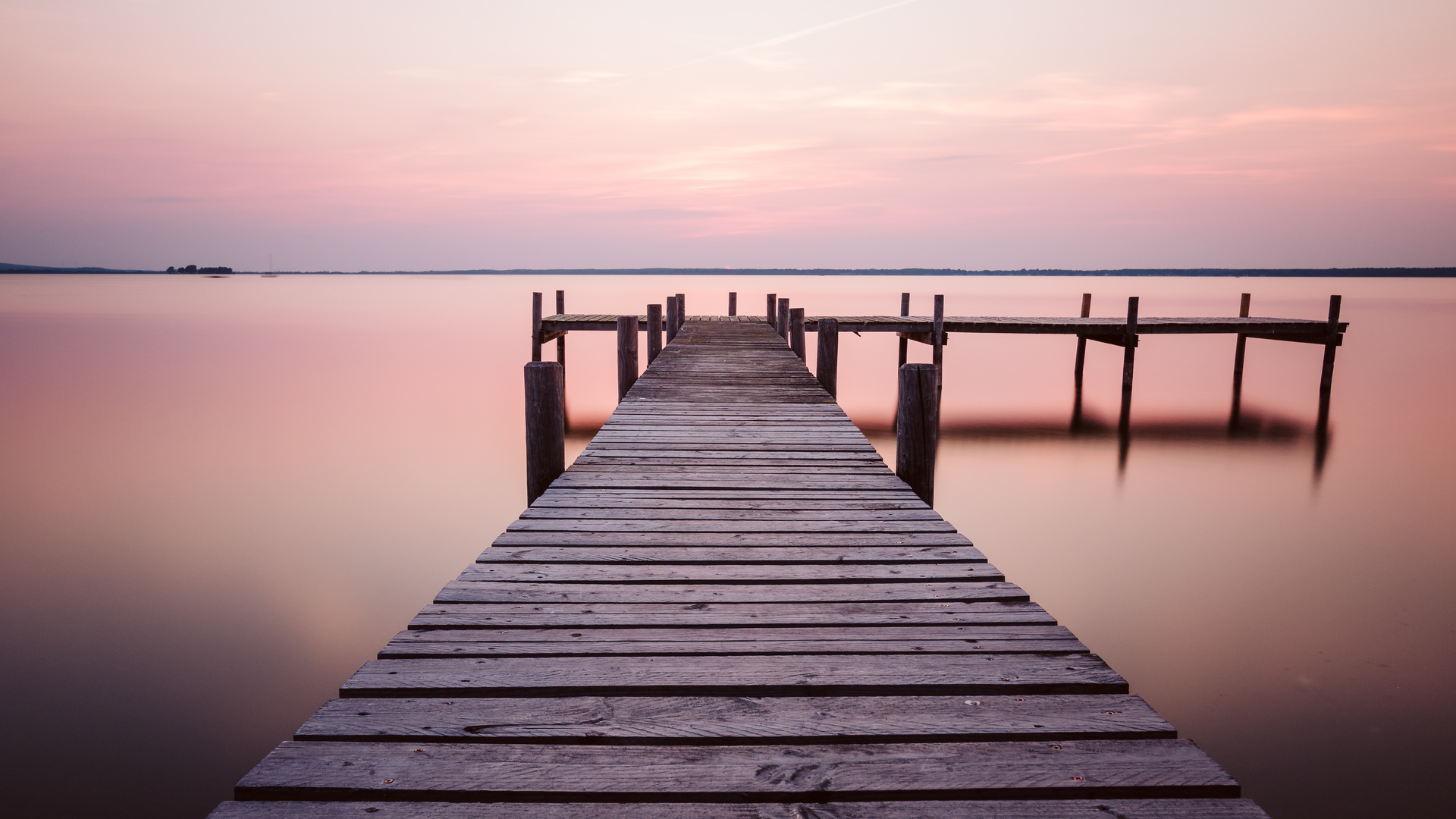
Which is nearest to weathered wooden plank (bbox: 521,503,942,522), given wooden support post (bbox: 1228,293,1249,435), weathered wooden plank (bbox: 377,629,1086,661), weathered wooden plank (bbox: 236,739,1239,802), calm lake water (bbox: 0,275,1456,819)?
weathered wooden plank (bbox: 377,629,1086,661)

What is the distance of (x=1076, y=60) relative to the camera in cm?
2247

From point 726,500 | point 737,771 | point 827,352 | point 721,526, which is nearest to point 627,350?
point 827,352

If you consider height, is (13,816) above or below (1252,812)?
below

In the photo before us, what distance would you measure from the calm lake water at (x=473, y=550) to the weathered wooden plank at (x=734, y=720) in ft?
9.95

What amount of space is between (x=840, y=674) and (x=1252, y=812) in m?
1.00

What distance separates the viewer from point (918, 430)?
4.84 m

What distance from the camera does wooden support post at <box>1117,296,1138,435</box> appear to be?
15.5 metres

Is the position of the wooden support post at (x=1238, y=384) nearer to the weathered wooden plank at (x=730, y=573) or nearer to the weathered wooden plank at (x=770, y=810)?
the weathered wooden plank at (x=730, y=573)

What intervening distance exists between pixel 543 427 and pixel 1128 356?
619 inches

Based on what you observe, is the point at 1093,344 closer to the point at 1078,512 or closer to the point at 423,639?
the point at 1078,512

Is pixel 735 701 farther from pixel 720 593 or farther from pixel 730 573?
pixel 730 573

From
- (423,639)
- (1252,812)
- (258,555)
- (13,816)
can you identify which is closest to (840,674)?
(1252,812)

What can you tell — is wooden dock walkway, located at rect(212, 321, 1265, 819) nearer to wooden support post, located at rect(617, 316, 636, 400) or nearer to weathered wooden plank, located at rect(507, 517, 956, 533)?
weathered wooden plank, located at rect(507, 517, 956, 533)

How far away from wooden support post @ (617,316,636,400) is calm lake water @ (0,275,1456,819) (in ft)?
7.28
